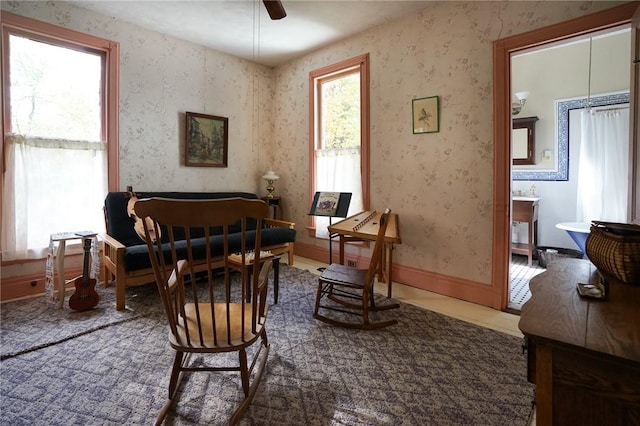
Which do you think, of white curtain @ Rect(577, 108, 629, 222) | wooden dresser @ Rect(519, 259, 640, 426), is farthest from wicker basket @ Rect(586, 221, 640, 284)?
white curtain @ Rect(577, 108, 629, 222)

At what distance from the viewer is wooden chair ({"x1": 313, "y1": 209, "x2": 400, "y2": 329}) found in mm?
2305

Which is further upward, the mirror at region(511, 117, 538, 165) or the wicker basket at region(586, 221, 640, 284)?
the mirror at region(511, 117, 538, 165)

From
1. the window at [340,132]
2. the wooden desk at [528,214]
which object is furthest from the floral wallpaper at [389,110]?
the wooden desk at [528,214]

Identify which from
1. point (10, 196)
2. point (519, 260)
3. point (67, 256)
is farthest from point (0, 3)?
point (519, 260)

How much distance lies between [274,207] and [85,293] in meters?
2.55

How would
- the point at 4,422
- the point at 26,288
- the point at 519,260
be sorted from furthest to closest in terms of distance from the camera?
1. the point at 519,260
2. the point at 26,288
3. the point at 4,422

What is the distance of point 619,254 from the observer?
1016 mm

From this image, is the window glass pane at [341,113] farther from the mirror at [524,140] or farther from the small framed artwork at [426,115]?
the mirror at [524,140]

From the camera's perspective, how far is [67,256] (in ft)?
10.4

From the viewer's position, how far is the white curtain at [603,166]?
3.97 metres

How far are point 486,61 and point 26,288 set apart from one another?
15.0ft

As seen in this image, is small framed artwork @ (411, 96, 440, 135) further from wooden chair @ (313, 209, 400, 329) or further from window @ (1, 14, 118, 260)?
window @ (1, 14, 118, 260)

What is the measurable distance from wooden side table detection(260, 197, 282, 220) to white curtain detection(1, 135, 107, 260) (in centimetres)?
192

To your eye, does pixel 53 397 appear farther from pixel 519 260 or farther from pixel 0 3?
pixel 519 260
